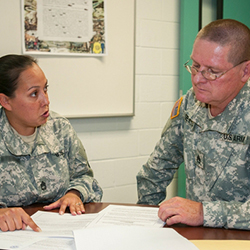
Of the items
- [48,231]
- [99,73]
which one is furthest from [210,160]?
[99,73]

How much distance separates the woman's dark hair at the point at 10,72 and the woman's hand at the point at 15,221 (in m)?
0.61

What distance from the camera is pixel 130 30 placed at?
244 centimetres

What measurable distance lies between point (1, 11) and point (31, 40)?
24 centimetres

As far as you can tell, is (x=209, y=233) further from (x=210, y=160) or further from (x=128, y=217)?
(x=210, y=160)

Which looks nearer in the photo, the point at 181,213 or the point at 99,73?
the point at 181,213

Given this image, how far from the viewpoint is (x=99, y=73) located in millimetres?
2352

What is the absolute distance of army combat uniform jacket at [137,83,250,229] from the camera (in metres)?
1.12

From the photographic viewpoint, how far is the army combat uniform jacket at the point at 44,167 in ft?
4.60

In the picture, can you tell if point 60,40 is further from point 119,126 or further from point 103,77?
point 119,126

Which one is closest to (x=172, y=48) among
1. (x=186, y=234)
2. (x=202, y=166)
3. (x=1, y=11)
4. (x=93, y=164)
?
(x=93, y=164)

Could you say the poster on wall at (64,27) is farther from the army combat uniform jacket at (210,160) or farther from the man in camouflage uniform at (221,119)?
the man in camouflage uniform at (221,119)

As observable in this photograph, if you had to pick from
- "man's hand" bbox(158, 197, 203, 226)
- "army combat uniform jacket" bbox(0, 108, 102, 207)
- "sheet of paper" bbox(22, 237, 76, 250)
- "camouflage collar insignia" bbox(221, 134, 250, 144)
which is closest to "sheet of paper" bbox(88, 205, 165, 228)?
"man's hand" bbox(158, 197, 203, 226)

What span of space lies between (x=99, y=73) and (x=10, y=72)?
96cm

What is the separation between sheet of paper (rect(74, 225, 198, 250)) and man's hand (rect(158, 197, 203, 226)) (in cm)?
8
